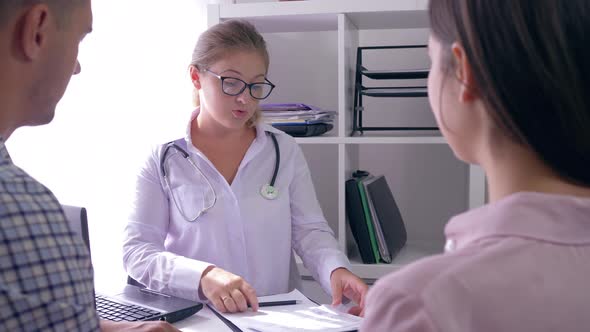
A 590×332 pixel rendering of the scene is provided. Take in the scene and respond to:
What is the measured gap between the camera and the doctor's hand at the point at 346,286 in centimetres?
152

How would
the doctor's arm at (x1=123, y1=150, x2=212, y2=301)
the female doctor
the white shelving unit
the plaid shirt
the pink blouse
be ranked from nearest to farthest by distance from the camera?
the pink blouse, the plaid shirt, the doctor's arm at (x1=123, y1=150, x2=212, y2=301), the female doctor, the white shelving unit

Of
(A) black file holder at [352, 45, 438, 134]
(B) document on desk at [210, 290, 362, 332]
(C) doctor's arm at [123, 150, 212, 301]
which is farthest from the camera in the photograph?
(A) black file holder at [352, 45, 438, 134]

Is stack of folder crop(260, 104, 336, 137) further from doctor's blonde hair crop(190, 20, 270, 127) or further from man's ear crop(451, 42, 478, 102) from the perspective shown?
man's ear crop(451, 42, 478, 102)

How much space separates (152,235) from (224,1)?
3.28ft

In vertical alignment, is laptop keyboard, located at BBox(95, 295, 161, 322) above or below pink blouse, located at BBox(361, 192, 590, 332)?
below

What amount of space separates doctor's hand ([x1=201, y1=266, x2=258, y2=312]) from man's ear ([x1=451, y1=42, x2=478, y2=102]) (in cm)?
80

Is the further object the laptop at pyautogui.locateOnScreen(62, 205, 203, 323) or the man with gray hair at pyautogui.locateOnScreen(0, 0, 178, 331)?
the laptop at pyautogui.locateOnScreen(62, 205, 203, 323)

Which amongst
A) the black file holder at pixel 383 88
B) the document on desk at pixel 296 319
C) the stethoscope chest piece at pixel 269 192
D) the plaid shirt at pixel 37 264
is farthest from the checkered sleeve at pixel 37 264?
the black file holder at pixel 383 88

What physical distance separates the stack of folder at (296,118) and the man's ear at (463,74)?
54.0 inches

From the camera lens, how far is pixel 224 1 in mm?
2307

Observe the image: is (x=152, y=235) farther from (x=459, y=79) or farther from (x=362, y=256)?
(x=459, y=79)

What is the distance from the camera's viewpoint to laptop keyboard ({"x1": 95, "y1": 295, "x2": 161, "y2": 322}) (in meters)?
1.23

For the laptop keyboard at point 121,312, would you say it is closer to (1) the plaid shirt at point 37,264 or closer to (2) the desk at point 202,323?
(2) the desk at point 202,323

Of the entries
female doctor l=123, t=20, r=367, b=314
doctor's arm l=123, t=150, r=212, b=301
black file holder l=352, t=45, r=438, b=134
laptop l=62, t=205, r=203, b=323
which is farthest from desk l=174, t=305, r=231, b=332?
black file holder l=352, t=45, r=438, b=134
